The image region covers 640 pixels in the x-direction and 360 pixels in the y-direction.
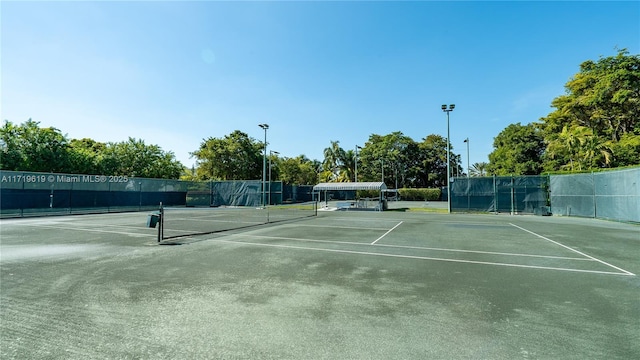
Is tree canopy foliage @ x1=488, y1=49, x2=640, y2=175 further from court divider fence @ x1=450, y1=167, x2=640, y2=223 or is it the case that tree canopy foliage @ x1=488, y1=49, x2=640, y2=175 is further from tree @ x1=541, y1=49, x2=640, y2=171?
court divider fence @ x1=450, y1=167, x2=640, y2=223

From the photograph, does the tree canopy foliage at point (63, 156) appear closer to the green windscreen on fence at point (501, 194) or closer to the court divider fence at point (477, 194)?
the court divider fence at point (477, 194)

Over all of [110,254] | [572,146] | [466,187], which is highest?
[572,146]

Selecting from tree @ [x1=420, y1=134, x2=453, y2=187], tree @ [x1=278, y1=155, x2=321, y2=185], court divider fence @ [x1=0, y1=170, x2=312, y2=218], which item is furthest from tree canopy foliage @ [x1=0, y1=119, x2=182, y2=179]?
tree @ [x1=420, y1=134, x2=453, y2=187]

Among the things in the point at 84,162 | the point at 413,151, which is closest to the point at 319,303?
the point at 84,162

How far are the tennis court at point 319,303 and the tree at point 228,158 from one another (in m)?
37.3

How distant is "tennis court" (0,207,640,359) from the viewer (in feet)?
11.3

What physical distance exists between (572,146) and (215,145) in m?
45.4

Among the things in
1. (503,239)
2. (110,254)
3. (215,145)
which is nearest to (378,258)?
(503,239)

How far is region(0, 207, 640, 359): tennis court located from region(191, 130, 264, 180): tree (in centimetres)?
3735

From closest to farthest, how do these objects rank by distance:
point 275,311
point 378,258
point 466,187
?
1. point 275,311
2. point 378,258
3. point 466,187

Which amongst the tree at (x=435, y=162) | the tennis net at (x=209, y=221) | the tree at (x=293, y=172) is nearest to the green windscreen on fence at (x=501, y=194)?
the tennis net at (x=209, y=221)

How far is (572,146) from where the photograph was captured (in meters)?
29.6

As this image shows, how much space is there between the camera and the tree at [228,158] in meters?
45.9

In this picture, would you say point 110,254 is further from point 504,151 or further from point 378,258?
point 504,151
